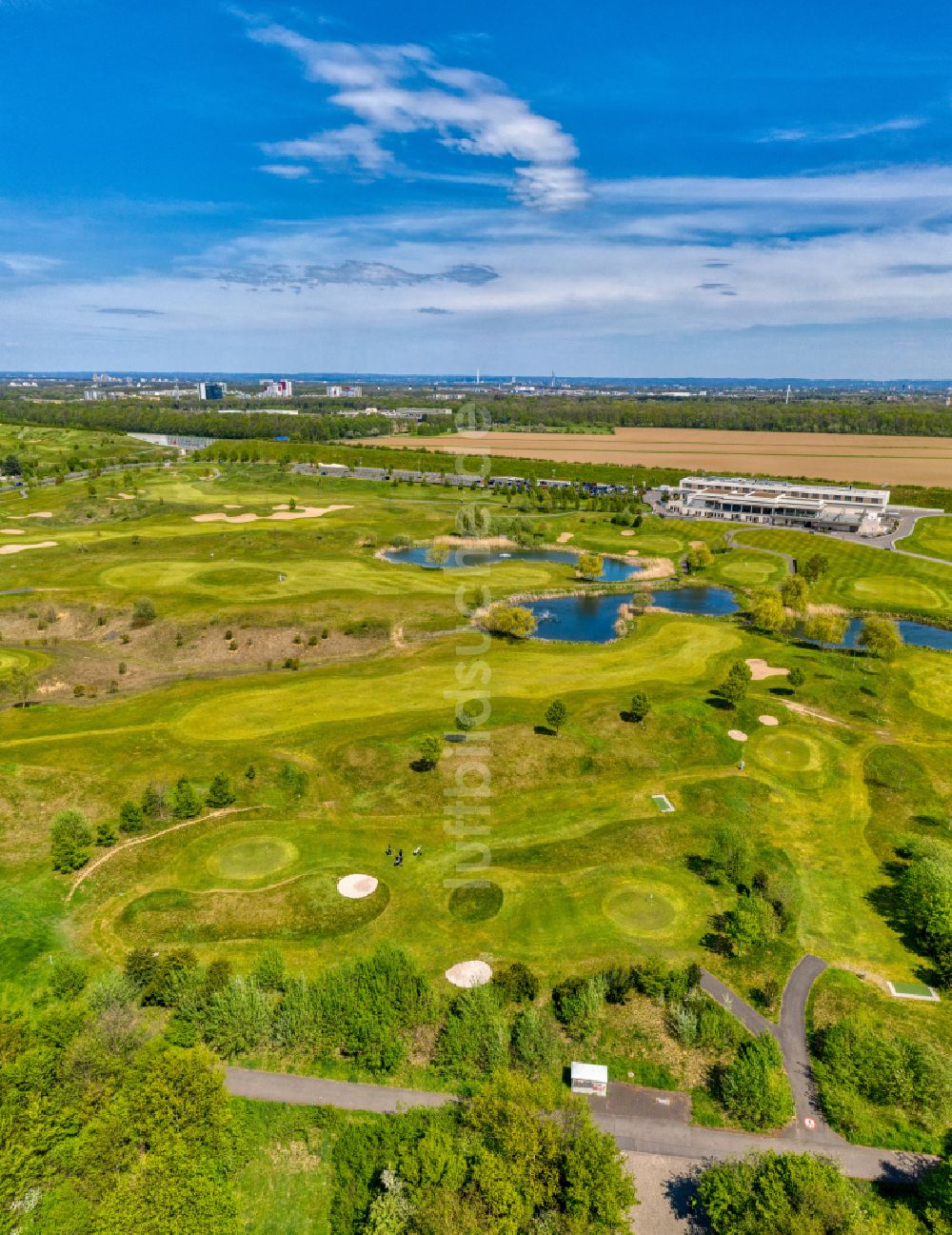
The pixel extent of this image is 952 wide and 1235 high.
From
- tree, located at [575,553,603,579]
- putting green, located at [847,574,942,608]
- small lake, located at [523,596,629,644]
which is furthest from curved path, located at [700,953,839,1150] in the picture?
putting green, located at [847,574,942,608]

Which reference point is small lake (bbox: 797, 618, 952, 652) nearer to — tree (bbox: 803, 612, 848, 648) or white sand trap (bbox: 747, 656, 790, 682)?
tree (bbox: 803, 612, 848, 648)

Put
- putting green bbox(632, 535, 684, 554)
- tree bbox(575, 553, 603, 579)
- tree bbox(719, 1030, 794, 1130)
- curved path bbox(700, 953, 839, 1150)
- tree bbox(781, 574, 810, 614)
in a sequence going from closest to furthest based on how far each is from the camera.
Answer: tree bbox(719, 1030, 794, 1130)
curved path bbox(700, 953, 839, 1150)
tree bbox(781, 574, 810, 614)
tree bbox(575, 553, 603, 579)
putting green bbox(632, 535, 684, 554)

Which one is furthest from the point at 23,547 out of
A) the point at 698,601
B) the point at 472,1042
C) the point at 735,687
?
the point at 472,1042

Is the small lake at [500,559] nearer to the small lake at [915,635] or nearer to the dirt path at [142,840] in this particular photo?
the small lake at [915,635]

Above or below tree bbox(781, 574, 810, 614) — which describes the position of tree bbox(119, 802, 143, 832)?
below

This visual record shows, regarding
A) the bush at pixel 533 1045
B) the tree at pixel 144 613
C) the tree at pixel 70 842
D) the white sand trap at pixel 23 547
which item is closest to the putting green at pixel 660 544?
the tree at pixel 144 613

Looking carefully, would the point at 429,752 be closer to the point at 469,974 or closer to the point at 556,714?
the point at 556,714
